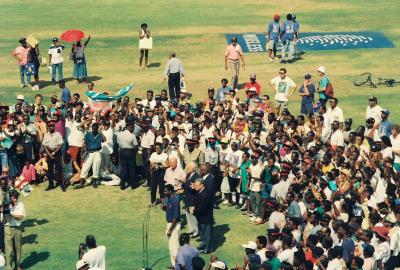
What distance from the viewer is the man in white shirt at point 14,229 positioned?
780 inches

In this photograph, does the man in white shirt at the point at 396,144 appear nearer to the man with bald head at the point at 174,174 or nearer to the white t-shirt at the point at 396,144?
the white t-shirt at the point at 396,144

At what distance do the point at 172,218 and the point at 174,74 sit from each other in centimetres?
1118

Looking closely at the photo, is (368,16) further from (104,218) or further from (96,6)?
(104,218)

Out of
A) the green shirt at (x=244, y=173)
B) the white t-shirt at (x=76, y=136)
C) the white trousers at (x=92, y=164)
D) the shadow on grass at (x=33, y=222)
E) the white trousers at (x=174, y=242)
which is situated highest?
the white t-shirt at (x=76, y=136)

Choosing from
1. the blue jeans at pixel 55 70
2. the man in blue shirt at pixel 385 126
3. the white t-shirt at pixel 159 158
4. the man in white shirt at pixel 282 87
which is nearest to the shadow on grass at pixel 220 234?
the white t-shirt at pixel 159 158

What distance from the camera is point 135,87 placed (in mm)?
33812

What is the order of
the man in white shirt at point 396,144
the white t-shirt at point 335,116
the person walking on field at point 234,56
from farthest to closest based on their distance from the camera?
the person walking on field at point 234,56 < the white t-shirt at point 335,116 < the man in white shirt at point 396,144

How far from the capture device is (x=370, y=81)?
34156 millimetres

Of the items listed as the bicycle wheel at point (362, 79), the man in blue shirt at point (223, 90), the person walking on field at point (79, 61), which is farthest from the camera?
the bicycle wheel at point (362, 79)

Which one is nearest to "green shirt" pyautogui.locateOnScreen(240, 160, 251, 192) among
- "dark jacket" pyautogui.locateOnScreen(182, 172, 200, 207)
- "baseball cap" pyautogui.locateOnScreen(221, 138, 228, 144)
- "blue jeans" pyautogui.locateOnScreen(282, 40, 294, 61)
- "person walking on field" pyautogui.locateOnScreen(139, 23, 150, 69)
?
"baseball cap" pyautogui.locateOnScreen(221, 138, 228, 144)

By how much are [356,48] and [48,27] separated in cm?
1486

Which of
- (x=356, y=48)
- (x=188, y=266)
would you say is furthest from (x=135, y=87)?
(x=188, y=266)

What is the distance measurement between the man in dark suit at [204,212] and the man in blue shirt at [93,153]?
4661mm

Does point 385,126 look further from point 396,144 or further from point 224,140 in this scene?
point 224,140
